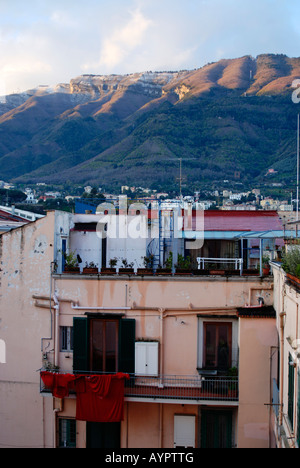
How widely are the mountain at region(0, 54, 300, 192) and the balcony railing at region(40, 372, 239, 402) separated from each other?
5842 cm

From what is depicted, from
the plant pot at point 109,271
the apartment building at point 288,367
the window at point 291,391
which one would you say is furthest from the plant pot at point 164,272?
the window at point 291,391

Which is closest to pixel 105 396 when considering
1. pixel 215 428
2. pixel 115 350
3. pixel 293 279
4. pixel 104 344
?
pixel 115 350

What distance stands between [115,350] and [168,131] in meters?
84.6

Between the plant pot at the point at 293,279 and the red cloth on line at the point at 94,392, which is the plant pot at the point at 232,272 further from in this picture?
the plant pot at the point at 293,279

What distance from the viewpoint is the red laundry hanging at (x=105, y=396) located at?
1423cm

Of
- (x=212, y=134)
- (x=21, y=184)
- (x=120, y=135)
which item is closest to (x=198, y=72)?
(x=120, y=135)

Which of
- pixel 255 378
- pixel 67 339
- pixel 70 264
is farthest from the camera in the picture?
pixel 70 264

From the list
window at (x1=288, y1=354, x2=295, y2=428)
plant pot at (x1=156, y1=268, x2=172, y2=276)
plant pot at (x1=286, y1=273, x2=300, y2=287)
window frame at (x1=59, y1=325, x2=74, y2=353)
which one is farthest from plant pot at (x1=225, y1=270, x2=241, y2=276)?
window at (x1=288, y1=354, x2=295, y2=428)

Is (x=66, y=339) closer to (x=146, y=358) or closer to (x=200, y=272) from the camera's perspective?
(x=146, y=358)

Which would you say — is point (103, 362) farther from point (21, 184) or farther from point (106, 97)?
point (106, 97)

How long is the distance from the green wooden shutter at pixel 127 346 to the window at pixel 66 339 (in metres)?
1.51

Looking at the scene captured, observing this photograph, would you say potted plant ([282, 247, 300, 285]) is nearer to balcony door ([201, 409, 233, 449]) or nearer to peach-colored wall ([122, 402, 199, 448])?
balcony door ([201, 409, 233, 449])

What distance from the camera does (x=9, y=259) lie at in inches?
610

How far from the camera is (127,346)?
1480 cm
